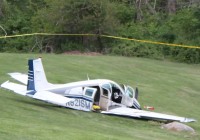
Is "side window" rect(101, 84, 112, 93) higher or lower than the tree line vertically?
higher

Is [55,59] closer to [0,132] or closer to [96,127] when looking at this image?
[96,127]

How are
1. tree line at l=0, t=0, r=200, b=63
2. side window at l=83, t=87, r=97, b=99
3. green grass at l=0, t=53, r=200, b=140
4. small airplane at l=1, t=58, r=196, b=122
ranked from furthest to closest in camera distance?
1. tree line at l=0, t=0, r=200, b=63
2. side window at l=83, t=87, r=97, b=99
3. small airplane at l=1, t=58, r=196, b=122
4. green grass at l=0, t=53, r=200, b=140

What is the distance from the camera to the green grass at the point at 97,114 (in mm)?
12797

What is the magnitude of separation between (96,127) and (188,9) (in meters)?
33.4

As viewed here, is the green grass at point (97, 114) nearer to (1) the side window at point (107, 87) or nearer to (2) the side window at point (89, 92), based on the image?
(2) the side window at point (89, 92)

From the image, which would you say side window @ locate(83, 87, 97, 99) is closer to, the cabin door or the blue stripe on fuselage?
the cabin door

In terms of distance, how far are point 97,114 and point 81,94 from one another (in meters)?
0.86

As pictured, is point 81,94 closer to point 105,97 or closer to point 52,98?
point 105,97

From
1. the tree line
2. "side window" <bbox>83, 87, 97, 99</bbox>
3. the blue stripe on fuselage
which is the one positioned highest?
the blue stripe on fuselage

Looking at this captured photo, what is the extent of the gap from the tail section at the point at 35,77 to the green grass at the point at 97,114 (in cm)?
60

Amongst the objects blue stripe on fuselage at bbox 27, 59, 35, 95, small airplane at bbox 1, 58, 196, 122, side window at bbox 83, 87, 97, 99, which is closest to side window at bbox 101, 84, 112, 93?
small airplane at bbox 1, 58, 196, 122

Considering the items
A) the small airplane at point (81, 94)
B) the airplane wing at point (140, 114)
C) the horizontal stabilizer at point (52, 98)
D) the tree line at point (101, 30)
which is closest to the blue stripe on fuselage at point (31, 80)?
the small airplane at point (81, 94)

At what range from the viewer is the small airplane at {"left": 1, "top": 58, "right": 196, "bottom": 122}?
696 inches

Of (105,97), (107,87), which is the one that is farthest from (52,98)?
(107,87)
